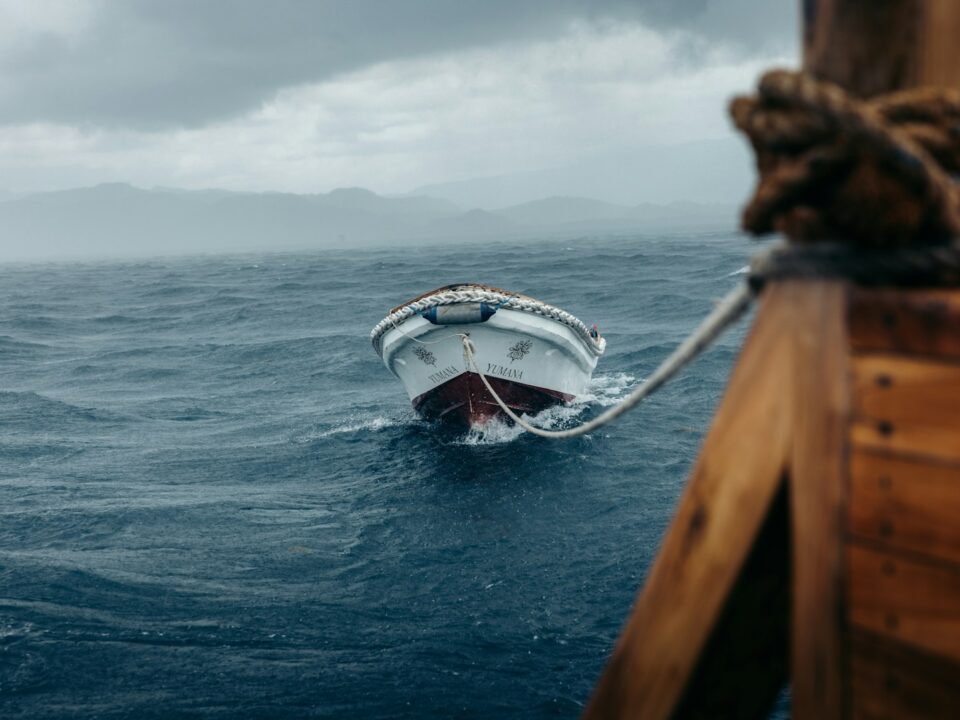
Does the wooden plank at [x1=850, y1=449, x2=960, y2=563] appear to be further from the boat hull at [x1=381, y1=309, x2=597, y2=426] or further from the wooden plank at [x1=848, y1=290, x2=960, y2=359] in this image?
the boat hull at [x1=381, y1=309, x2=597, y2=426]

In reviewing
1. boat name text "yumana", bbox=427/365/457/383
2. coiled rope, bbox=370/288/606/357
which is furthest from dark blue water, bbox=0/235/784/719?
coiled rope, bbox=370/288/606/357

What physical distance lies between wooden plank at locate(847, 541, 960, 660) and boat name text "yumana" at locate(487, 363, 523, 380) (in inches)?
544

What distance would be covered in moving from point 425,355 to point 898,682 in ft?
47.2

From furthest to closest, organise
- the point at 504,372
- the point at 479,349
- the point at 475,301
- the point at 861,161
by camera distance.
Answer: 1. the point at 504,372
2. the point at 479,349
3. the point at 475,301
4. the point at 861,161

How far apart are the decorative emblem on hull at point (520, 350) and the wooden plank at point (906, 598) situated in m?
13.8

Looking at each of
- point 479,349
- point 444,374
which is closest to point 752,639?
point 479,349

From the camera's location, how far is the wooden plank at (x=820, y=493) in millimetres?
1598

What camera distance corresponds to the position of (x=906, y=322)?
1540mm

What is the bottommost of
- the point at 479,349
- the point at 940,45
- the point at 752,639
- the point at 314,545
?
the point at 314,545

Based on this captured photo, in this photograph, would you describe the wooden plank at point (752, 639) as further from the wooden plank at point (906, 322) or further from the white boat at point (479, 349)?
the white boat at point (479, 349)

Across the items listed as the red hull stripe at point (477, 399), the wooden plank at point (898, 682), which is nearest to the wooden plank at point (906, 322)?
the wooden plank at point (898, 682)

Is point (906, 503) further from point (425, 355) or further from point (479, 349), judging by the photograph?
point (425, 355)

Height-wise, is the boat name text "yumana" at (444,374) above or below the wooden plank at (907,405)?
→ below

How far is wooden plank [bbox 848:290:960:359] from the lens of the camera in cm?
150
